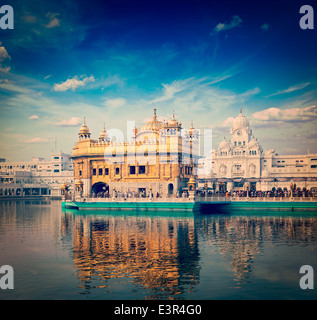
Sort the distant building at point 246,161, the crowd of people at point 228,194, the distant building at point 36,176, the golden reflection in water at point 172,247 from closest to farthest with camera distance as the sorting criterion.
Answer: the golden reflection in water at point 172,247, the crowd of people at point 228,194, the distant building at point 246,161, the distant building at point 36,176

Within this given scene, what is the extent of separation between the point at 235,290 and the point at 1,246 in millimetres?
17280

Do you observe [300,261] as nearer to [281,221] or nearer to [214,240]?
[214,240]

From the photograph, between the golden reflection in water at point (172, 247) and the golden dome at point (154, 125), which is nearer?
the golden reflection in water at point (172, 247)

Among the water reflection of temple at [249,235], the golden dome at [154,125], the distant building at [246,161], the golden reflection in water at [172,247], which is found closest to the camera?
the golden reflection in water at [172,247]

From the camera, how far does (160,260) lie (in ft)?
69.9

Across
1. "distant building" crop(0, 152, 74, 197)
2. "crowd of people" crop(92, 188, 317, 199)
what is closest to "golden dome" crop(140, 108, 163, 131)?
"crowd of people" crop(92, 188, 317, 199)

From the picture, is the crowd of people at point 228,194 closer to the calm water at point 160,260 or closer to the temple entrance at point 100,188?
the temple entrance at point 100,188

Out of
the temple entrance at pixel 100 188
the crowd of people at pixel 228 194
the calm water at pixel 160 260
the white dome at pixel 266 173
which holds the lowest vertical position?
the calm water at pixel 160 260

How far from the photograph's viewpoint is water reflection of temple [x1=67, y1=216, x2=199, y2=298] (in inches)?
682

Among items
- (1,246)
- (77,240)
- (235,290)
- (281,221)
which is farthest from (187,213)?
(235,290)

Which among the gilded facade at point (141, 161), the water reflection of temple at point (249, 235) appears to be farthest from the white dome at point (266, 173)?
the water reflection of temple at point (249, 235)

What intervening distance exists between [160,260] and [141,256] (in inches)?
57.6

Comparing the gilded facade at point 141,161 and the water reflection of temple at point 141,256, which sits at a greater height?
the gilded facade at point 141,161

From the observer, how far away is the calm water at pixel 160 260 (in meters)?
16.2
